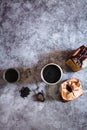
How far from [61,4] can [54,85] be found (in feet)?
1.82

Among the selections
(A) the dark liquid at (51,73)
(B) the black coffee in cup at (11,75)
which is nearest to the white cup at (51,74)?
(A) the dark liquid at (51,73)

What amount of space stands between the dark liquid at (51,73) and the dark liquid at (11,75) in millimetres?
180

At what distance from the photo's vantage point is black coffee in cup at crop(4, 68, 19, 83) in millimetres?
1746

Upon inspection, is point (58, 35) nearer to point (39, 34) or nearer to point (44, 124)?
point (39, 34)

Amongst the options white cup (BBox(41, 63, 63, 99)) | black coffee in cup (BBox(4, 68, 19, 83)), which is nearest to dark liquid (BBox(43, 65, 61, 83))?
white cup (BBox(41, 63, 63, 99))

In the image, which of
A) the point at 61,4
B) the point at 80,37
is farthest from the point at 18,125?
the point at 61,4

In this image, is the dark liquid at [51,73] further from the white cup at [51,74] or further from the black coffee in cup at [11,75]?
the black coffee in cup at [11,75]

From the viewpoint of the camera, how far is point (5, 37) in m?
1.85

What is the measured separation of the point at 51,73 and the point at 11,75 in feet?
0.81

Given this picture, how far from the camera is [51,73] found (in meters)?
1.74

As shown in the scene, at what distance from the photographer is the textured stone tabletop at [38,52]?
5.82 ft

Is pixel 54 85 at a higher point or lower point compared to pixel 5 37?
lower

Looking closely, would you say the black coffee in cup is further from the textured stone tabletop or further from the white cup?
the white cup

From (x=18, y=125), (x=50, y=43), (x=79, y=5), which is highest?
(x=79, y=5)
